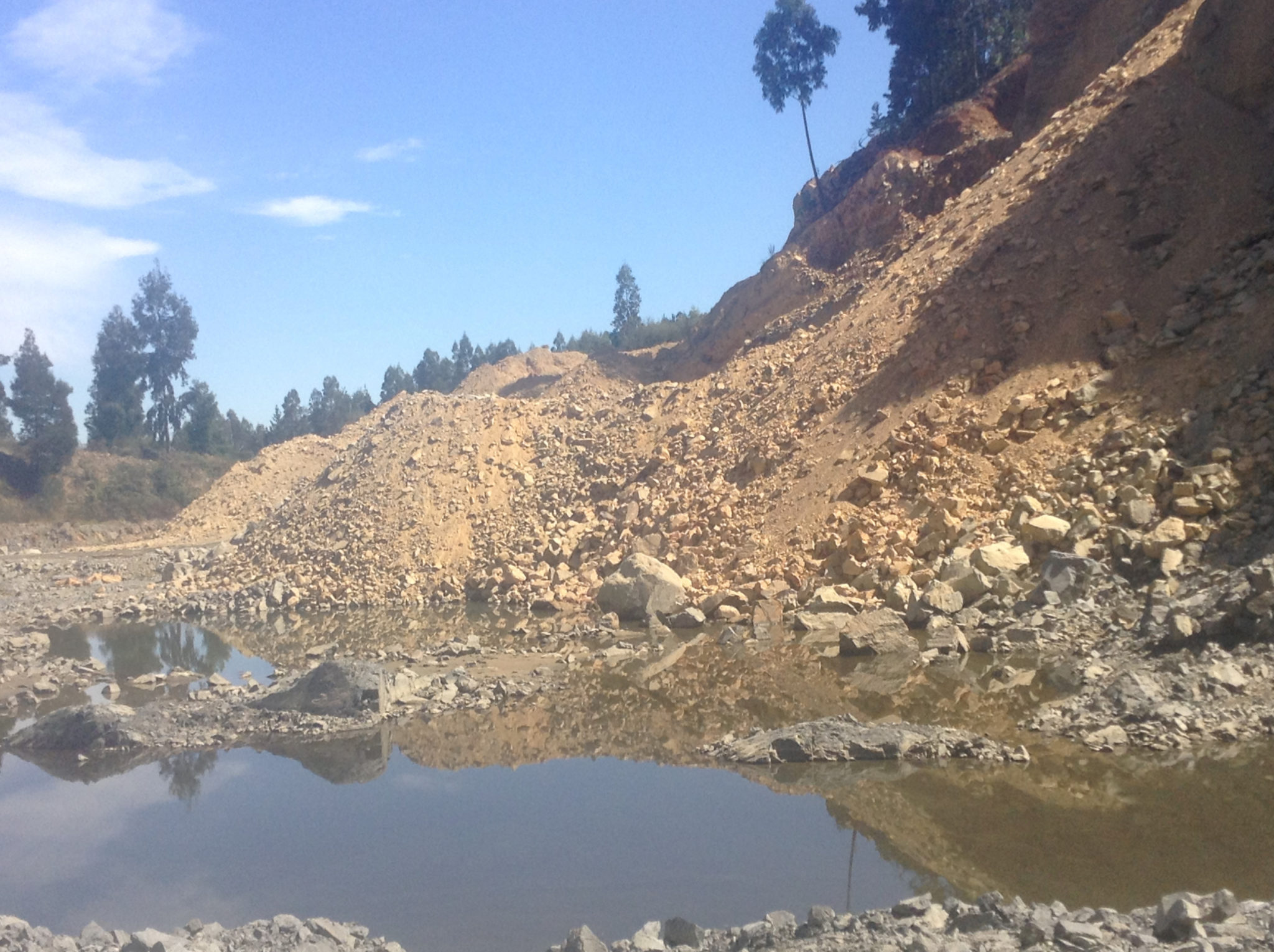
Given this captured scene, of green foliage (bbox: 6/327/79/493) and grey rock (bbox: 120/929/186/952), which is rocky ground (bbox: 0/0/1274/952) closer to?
grey rock (bbox: 120/929/186/952)

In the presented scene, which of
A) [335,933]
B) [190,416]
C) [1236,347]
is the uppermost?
[190,416]

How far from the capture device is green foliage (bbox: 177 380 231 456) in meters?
51.9

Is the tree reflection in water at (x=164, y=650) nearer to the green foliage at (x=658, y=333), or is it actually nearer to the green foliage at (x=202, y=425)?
the green foliage at (x=658, y=333)

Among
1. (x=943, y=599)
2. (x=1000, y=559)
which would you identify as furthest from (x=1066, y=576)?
(x=943, y=599)

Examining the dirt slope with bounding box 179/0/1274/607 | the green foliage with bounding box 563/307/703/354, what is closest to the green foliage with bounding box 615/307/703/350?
the green foliage with bounding box 563/307/703/354

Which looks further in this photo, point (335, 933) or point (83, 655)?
point (83, 655)

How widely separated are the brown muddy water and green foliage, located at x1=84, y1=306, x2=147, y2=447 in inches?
1709

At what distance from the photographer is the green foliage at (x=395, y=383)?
59.9 m

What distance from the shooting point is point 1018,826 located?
6930 mm

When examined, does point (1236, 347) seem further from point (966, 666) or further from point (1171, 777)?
point (1171, 777)

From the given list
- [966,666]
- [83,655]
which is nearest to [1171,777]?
[966,666]

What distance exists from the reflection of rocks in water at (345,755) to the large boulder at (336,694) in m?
0.36

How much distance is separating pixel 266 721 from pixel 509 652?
12.8 ft

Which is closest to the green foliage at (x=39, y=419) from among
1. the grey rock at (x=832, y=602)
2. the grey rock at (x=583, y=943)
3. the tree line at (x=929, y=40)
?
the tree line at (x=929, y=40)
